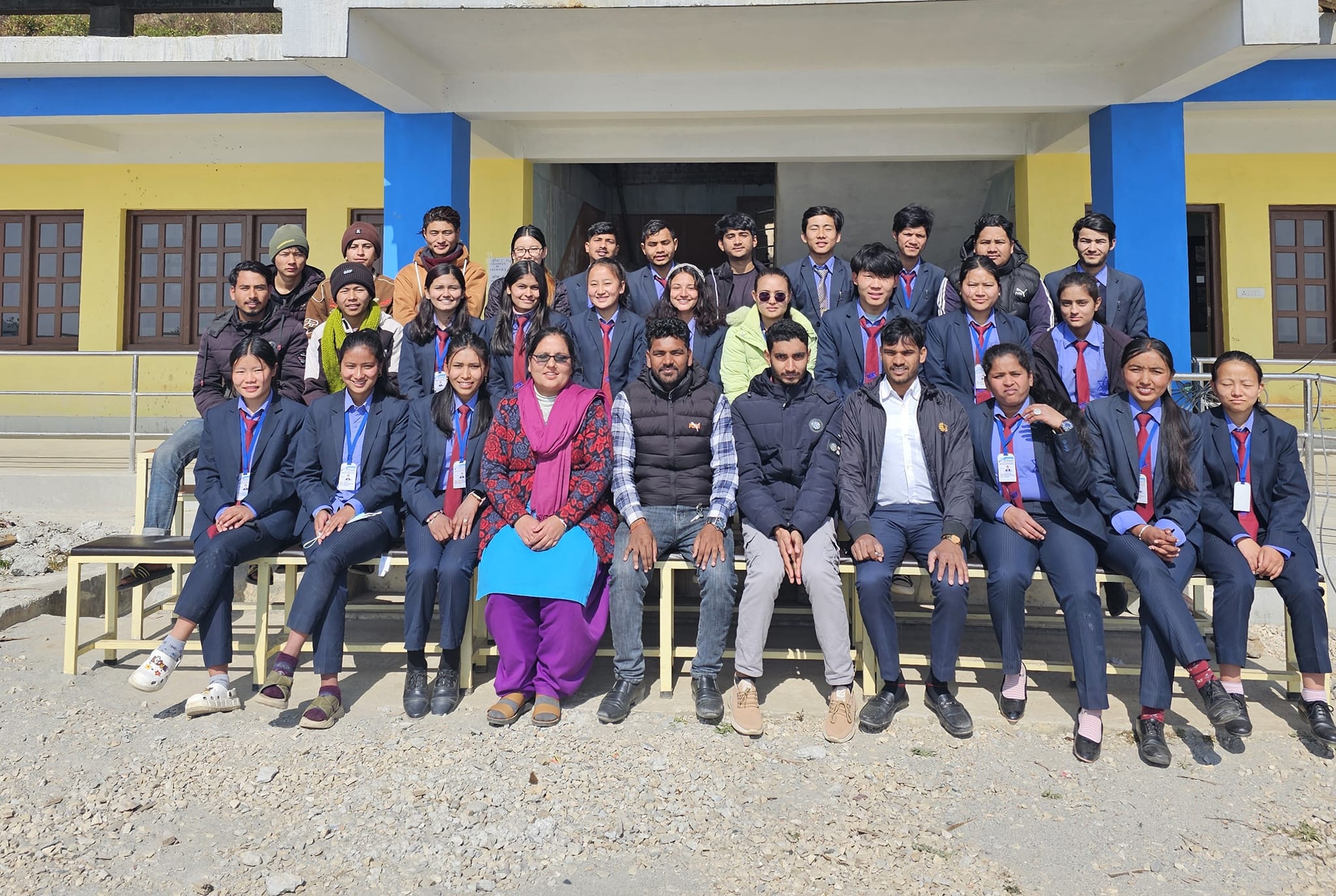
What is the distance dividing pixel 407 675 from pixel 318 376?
1739mm

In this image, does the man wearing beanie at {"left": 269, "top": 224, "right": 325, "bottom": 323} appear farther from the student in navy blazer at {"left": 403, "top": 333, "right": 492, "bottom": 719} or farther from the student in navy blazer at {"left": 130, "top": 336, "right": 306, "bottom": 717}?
the student in navy blazer at {"left": 403, "top": 333, "right": 492, "bottom": 719}

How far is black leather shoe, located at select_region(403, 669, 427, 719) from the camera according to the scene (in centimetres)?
378

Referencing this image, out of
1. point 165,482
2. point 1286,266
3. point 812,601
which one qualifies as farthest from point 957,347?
point 1286,266

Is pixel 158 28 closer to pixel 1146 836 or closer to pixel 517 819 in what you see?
pixel 517 819

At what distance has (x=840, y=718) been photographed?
11.8 ft

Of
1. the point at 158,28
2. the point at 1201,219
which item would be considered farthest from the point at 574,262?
the point at 158,28

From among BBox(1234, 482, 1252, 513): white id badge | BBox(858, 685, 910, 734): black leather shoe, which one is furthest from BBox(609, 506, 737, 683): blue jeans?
BBox(1234, 482, 1252, 513): white id badge

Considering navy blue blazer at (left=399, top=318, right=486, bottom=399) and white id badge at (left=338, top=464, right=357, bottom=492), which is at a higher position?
navy blue blazer at (left=399, top=318, right=486, bottom=399)

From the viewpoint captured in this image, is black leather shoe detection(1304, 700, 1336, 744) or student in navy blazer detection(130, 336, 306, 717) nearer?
black leather shoe detection(1304, 700, 1336, 744)

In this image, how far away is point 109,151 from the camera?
9641mm

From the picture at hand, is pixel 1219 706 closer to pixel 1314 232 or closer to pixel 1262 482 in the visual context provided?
pixel 1262 482

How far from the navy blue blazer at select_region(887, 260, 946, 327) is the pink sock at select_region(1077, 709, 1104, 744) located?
2.15 meters

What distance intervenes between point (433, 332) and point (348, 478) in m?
0.88

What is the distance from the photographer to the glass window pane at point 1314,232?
923 centimetres
